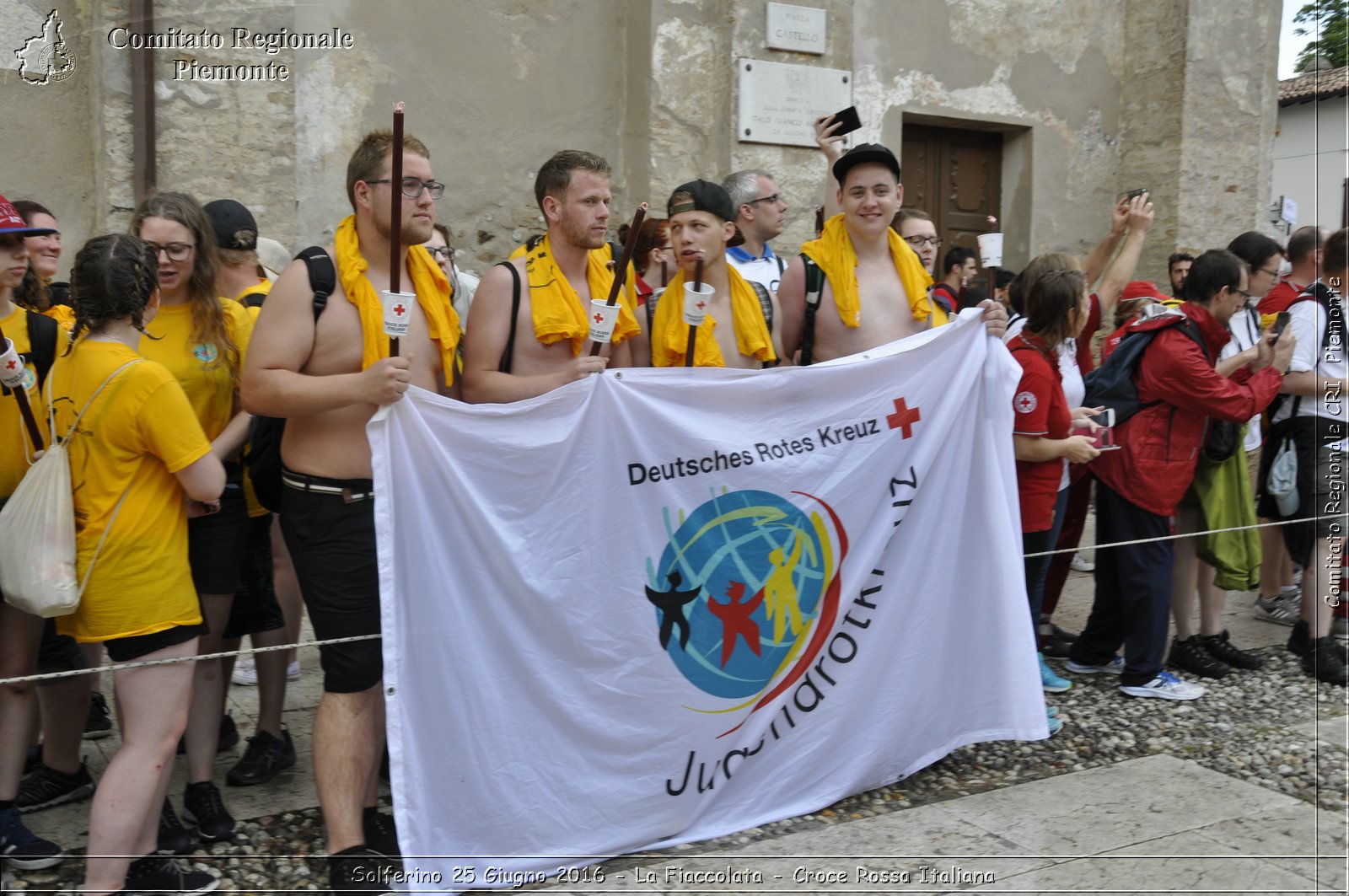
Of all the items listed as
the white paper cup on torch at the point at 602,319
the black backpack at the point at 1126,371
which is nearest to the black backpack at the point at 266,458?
the white paper cup on torch at the point at 602,319

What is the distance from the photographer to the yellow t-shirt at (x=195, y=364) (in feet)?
12.0

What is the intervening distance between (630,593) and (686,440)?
499 millimetres

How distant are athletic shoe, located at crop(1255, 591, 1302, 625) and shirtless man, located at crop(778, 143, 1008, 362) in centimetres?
342

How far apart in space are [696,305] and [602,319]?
1.17 ft

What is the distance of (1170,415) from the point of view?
5273 mm

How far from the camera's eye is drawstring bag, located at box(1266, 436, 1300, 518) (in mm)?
5875

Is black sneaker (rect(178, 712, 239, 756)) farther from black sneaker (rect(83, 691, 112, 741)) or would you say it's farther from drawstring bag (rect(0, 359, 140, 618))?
drawstring bag (rect(0, 359, 140, 618))

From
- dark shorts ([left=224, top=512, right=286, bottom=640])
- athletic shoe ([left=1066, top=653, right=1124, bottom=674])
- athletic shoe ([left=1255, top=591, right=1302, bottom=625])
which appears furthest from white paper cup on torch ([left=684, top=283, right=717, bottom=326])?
athletic shoe ([left=1255, top=591, right=1302, bottom=625])

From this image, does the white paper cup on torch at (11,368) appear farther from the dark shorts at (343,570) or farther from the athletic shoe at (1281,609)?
the athletic shoe at (1281,609)

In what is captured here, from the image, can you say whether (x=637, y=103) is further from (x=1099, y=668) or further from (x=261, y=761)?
(x=261, y=761)

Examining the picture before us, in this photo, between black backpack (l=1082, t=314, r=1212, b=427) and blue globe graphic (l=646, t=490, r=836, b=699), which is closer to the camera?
blue globe graphic (l=646, t=490, r=836, b=699)

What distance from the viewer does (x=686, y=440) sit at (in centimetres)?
368

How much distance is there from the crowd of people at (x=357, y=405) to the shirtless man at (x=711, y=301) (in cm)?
1

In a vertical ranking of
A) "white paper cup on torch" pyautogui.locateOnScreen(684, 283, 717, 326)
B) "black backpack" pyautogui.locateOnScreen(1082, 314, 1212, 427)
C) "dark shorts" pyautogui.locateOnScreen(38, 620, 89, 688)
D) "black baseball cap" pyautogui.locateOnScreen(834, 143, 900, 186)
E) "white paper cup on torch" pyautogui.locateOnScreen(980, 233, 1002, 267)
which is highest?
"black baseball cap" pyautogui.locateOnScreen(834, 143, 900, 186)
